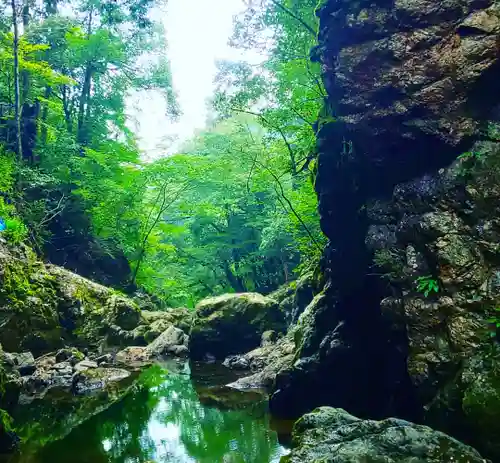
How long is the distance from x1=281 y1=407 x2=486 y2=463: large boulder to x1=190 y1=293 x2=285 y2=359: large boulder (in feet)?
31.3

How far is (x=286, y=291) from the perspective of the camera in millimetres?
16969

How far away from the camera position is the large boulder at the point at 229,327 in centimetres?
1419

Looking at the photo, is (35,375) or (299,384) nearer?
(299,384)

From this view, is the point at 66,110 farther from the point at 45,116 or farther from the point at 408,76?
the point at 408,76

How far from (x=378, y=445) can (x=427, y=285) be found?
2.46 m

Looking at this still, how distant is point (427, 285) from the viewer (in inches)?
223

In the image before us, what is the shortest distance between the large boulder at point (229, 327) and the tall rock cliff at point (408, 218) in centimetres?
587

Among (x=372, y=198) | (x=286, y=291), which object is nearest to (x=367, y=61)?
(x=372, y=198)

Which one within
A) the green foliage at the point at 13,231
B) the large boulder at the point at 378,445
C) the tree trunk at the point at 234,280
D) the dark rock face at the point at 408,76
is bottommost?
the large boulder at the point at 378,445

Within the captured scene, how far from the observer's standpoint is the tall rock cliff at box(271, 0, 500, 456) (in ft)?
16.9

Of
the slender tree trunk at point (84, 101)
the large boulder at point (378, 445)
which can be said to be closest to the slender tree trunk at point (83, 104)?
the slender tree trunk at point (84, 101)

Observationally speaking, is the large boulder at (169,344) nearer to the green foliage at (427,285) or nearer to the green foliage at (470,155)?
the green foliage at (427,285)

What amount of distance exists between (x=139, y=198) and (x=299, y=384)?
14660 millimetres

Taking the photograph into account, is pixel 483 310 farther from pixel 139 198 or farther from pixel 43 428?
pixel 139 198
